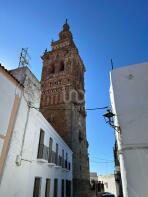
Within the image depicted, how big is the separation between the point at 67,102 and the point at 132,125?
1615 cm

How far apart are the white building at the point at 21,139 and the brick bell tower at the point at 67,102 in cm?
937

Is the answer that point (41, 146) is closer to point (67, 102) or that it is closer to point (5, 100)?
point (5, 100)

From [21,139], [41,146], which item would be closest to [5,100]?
[21,139]

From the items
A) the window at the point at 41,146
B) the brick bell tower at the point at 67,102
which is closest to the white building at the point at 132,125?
the window at the point at 41,146

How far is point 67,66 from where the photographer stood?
25766 millimetres

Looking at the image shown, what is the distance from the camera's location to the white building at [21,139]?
586cm

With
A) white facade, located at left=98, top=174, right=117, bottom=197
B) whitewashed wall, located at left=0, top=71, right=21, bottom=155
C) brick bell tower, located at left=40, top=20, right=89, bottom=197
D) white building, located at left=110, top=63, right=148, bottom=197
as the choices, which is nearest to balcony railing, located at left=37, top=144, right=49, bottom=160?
whitewashed wall, located at left=0, top=71, right=21, bottom=155

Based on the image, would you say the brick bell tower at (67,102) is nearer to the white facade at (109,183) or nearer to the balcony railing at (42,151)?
the balcony railing at (42,151)

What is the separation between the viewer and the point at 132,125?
19.8 feet

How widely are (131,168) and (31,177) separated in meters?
4.35

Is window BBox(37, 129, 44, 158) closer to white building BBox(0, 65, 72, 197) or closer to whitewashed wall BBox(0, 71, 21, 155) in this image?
white building BBox(0, 65, 72, 197)

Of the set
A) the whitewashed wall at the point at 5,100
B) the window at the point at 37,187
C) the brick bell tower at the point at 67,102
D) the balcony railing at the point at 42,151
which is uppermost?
the brick bell tower at the point at 67,102

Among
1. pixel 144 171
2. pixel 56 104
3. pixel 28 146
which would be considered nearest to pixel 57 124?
pixel 56 104

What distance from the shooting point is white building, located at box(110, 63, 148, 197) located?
529 centimetres
